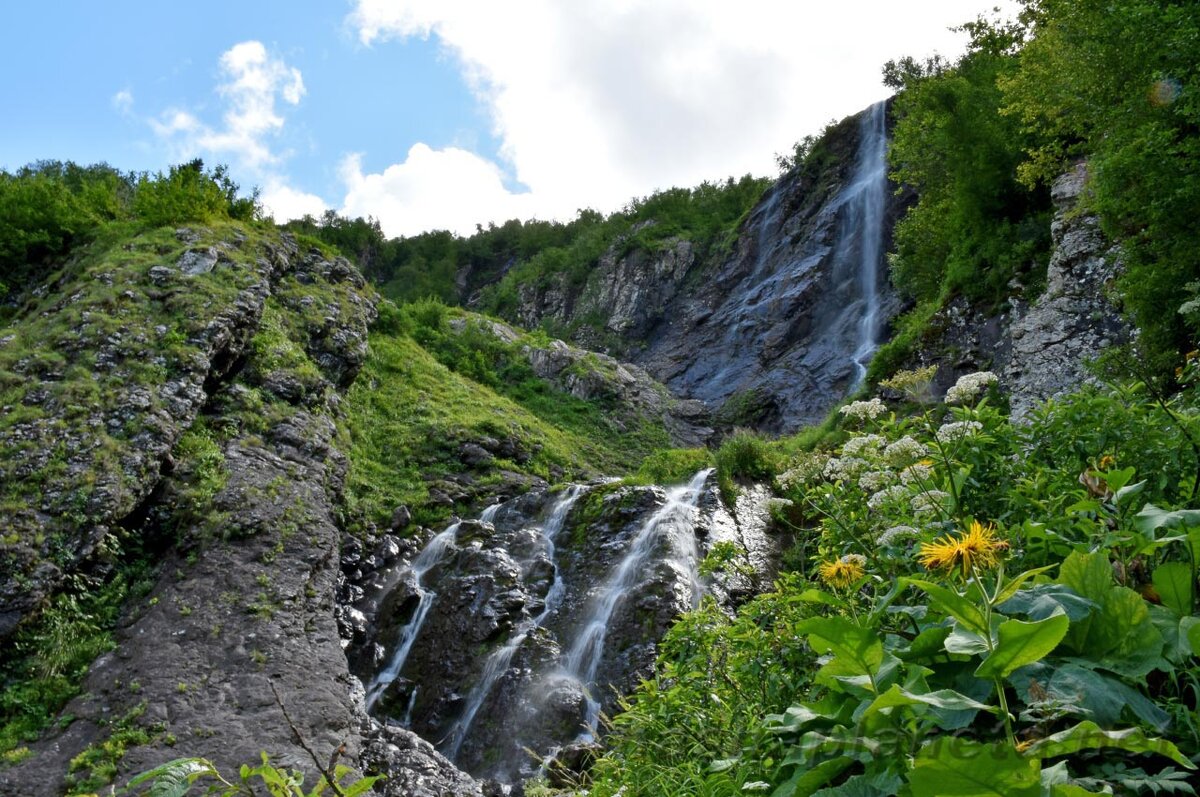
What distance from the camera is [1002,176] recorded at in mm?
13766

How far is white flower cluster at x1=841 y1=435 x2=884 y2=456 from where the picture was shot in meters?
3.39

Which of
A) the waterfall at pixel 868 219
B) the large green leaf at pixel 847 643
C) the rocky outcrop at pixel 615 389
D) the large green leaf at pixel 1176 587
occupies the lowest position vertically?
the large green leaf at pixel 847 643

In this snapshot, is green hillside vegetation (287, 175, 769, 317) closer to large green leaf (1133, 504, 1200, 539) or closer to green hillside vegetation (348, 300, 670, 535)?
green hillside vegetation (348, 300, 670, 535)

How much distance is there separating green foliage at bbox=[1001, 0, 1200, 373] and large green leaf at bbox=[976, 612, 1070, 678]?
6.60 m

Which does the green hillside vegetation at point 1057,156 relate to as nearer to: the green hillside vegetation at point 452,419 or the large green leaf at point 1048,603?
the large green leaf at point 1048,603

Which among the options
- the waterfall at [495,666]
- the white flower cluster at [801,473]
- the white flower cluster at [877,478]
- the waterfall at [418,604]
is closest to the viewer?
the white flower cluster at [877,478]

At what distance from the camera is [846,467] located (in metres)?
3.52

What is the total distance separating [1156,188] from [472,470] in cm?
1335

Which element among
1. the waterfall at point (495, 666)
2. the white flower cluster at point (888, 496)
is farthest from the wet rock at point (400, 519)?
the white flower cluster at point (888, 496)

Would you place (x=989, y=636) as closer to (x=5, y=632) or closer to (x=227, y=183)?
(x=5, y=632)

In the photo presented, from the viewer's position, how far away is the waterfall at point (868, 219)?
23.2 metres

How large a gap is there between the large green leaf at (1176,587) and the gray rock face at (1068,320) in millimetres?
8207

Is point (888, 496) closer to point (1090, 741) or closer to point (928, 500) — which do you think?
point (928, 500)

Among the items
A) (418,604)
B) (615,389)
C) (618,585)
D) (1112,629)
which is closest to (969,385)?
(1112,629)
